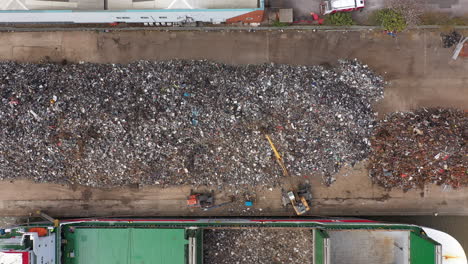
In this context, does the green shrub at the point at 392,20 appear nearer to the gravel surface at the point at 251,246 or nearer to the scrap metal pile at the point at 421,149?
the scrap metal pile at the point at 421,149

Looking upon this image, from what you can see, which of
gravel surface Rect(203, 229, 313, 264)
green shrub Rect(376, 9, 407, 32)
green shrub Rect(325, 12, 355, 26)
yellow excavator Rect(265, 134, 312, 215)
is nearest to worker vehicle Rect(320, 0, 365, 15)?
green shrub Rect(325, 12, 355, 26)

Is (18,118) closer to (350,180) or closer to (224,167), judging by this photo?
(224,167)

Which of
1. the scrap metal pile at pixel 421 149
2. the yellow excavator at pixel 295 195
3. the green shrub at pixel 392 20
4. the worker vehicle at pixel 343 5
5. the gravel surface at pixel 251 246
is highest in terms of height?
the worker vehicle at pixel 343 5

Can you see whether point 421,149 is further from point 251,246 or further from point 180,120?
point 180,120

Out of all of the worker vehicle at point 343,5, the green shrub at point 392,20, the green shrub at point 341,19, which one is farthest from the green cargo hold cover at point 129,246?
the green shrub at point 392,20

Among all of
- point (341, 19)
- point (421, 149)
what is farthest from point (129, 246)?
point (341, 19)

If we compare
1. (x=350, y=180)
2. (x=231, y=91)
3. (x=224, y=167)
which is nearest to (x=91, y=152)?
(x=224, y=167)

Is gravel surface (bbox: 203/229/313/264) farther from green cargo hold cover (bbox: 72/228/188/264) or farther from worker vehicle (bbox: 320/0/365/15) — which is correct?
worker vehicle (bbox: 320/0/365/15)
